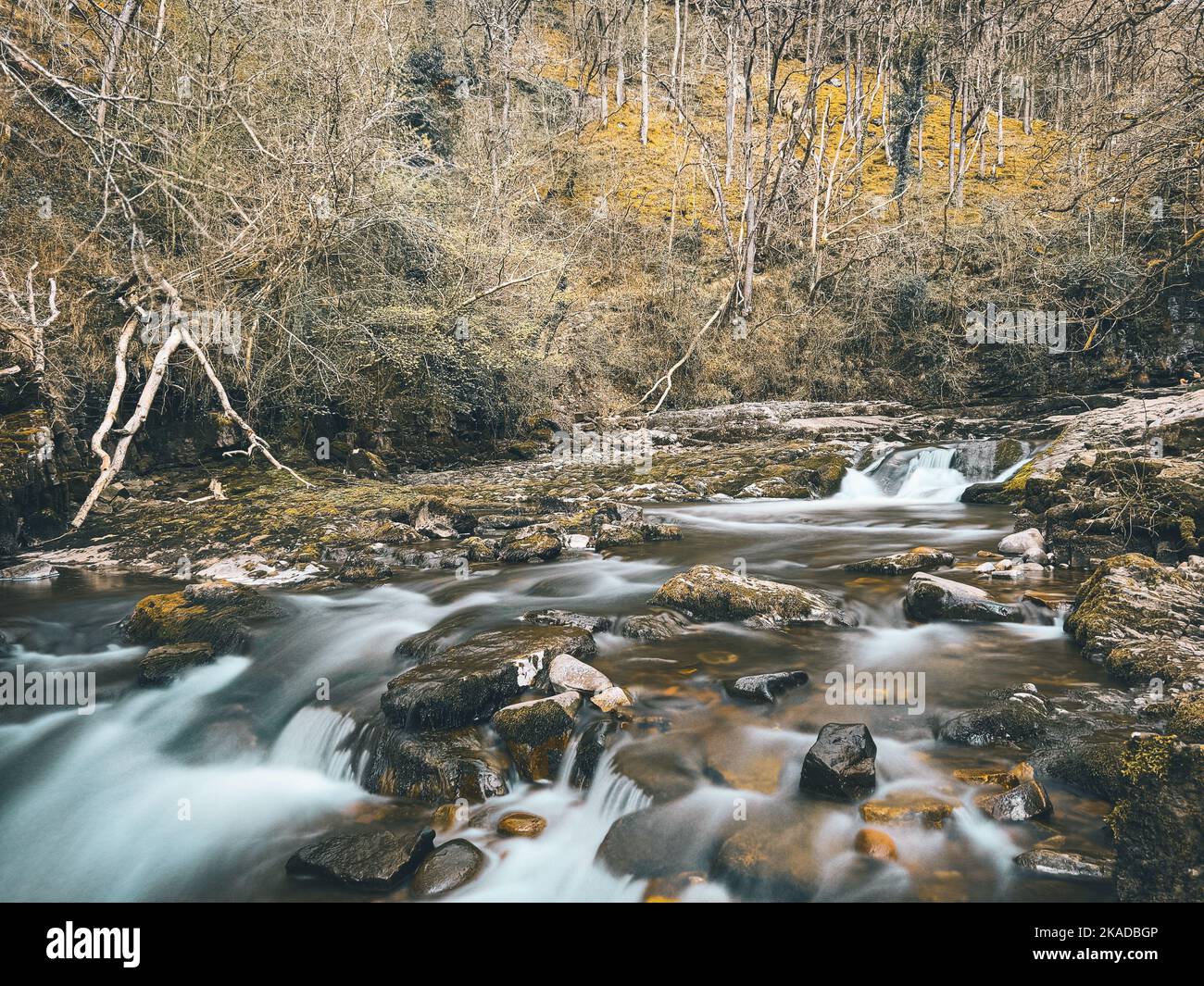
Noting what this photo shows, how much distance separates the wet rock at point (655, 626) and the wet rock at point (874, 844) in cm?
274

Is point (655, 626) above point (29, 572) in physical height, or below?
below

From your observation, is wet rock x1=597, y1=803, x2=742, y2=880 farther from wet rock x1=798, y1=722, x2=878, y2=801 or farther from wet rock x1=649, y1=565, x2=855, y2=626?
wet rock x1=649, y1=565, x2=855, y2=626

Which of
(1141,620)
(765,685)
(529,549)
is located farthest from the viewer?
(529,549)

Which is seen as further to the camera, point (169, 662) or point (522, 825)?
point (169, 662)

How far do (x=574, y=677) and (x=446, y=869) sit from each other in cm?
171

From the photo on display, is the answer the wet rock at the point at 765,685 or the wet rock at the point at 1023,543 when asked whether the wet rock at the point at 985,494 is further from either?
the wet rock at the point at 765,685

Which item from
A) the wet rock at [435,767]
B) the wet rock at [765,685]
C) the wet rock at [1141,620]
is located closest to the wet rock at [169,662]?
the wet rock at [435,767]

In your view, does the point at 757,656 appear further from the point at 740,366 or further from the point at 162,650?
the point at 740,366

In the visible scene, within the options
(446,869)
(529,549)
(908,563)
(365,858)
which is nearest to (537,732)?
(446,869)

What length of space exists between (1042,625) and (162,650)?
7678 millimetres

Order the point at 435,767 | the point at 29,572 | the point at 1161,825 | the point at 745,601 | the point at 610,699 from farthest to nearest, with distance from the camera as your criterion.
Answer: the point at 29,572 < the point at 745,601 < the point at 610,699 < the point at 435,767 < the point at 1161,825

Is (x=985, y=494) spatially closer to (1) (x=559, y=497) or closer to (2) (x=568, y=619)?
(1) (x=559, y=497)

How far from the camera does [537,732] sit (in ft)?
15.5

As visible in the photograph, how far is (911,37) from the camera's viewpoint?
22.4 metres
